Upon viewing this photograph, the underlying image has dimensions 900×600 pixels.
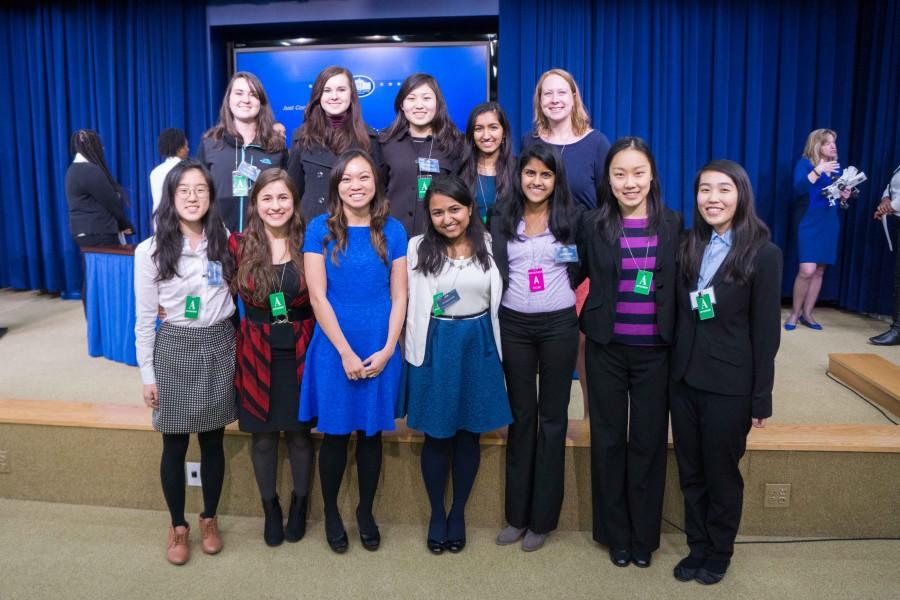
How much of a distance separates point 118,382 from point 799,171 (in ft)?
15.6

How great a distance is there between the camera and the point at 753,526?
2.51m

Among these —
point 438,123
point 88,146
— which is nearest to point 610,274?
point 438,123

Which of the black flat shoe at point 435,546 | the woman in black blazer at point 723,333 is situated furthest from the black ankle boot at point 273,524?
the woman in black blazer at point 723,333

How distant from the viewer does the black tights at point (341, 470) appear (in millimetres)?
2334

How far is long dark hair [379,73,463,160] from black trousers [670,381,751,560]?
1.15m

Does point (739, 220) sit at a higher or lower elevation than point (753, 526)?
higher

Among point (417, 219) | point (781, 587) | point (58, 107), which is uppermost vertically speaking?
point (58, 107)

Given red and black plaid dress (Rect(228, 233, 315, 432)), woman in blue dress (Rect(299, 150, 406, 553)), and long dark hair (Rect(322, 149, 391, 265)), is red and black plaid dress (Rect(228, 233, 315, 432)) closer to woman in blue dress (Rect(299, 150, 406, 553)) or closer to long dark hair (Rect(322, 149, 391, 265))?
woman in blue dress (Rect(299, 150, 406, 553))

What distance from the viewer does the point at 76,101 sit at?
21.1 ft

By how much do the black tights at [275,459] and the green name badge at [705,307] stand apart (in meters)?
1.32

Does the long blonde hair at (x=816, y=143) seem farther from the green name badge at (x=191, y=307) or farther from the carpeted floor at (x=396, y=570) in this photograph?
the green name badge at (x=191, y=307)

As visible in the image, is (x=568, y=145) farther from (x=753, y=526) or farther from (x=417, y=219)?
(x=753, y=526)

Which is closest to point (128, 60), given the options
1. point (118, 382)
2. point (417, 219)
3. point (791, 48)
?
point (118, 382)

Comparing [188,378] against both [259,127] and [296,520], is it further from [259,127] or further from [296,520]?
[259,127]
